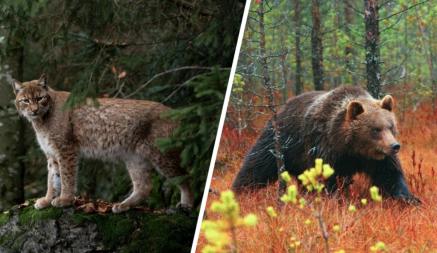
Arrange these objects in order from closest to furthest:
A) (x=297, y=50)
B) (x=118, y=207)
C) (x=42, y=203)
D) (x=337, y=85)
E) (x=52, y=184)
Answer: (x=337, y=85) → (x=297, y=50) → (x=118, y=207) → (x=42, y=203) → (x=52, y=184)

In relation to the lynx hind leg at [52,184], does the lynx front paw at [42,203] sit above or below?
below

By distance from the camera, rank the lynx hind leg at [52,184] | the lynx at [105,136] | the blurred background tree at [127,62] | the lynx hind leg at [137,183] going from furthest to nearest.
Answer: the lynx hind leg at [52,184]
the lynx hind leg at [137,183]
the lynx at [105,136]
the blurred background tree at [127,62]

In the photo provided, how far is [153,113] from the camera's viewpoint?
204 inches

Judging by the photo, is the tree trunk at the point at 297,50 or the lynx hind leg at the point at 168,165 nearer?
the tree trunk at the point at 297,50

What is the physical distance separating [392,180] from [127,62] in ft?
12.2

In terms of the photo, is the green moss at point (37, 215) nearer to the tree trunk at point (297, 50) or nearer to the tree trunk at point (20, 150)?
the tree trunk at point (297, 50)

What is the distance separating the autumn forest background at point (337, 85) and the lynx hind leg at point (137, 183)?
6.91 feet

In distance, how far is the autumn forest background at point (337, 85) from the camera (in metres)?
2.91

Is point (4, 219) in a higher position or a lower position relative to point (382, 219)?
lower

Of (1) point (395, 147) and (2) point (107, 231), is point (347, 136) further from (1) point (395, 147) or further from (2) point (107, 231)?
(2) point (107, 231)

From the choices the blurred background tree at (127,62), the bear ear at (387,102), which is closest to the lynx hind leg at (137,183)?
the blurred background tree at (127,62)

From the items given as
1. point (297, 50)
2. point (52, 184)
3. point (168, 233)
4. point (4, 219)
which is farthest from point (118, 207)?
point (297, 50)

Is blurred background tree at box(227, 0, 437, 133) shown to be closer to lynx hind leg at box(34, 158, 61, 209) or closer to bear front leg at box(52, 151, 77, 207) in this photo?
bear front leg at box(52, 151, 77, 207)

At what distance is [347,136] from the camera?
2945 millimetres
